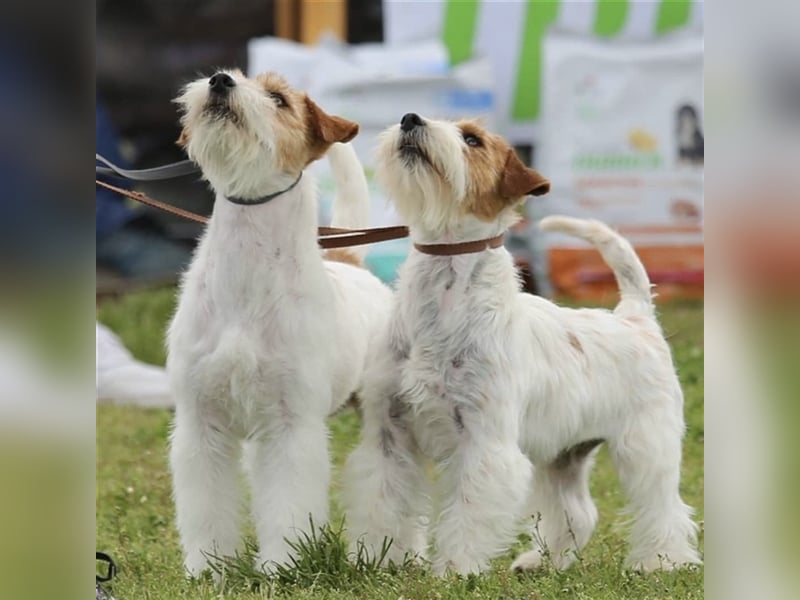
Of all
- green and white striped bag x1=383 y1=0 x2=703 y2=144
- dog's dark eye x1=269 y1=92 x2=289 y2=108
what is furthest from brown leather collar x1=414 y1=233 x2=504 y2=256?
green and white striped bag x1=383 y1=0 x2=703 y2=144

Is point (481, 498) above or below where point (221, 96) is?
below

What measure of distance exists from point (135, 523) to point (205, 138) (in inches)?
111

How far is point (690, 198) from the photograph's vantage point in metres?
14.4

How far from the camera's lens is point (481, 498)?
4930mm

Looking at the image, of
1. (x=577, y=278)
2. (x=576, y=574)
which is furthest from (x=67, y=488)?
(x=577, y=278)

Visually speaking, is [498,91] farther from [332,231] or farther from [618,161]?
[332,231]

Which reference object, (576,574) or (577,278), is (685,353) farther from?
(576,574)

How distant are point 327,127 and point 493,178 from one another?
2.37 feet

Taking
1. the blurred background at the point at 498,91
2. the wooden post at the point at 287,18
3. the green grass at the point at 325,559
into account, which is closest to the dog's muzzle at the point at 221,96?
the green grass at the point at 325,559

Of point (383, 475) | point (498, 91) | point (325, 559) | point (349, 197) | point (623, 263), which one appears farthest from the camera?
point (498, 91)

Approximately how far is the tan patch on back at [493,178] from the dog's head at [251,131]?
0.52m

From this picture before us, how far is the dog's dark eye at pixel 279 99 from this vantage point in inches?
195

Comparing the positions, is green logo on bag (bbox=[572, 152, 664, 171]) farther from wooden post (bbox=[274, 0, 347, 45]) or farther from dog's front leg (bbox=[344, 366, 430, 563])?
dog's front leg (bbox=[344, 366, 430, 563])

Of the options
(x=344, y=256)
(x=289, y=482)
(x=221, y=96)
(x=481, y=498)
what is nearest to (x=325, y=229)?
(x=344, y=256)
